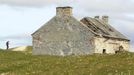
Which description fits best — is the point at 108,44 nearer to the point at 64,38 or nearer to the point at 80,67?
the point at 64,38

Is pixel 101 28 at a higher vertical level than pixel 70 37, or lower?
higher

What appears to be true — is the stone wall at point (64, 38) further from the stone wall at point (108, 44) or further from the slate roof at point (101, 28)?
the slate roof at point (101, 28)

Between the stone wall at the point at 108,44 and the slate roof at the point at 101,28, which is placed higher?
the slate roof at the point at 101,28

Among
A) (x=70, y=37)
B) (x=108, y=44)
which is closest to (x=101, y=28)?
(x=108, y=44)

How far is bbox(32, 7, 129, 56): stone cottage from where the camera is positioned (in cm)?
8112

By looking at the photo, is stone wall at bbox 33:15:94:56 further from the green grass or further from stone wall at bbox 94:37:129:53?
the green grass

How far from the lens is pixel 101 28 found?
87.0 metres

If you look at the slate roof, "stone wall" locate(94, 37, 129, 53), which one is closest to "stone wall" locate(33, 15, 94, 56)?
"stone wall" locate(94, 37, 129, 53)

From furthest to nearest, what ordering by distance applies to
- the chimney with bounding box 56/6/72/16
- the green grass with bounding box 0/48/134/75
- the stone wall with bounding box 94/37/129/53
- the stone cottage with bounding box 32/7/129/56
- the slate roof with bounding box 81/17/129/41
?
the slate roof with bounding box 81/17/129/41
the chimney with bounding box 56/6/72/16
the stone wall with bounding box 94/37/129/53
the stone cottage with bounding box 32/7/129/56
the green grass with bounding box 0/48/134/75

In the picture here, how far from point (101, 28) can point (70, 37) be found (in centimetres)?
768

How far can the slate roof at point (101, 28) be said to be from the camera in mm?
85500

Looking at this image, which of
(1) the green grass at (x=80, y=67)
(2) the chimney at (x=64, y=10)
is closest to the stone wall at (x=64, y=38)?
(2) the chimney at (x=64, y=10)

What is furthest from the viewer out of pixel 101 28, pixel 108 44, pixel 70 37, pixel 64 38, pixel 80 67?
pixel 101 28

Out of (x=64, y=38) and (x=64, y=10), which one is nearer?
(x=64, y=38)
